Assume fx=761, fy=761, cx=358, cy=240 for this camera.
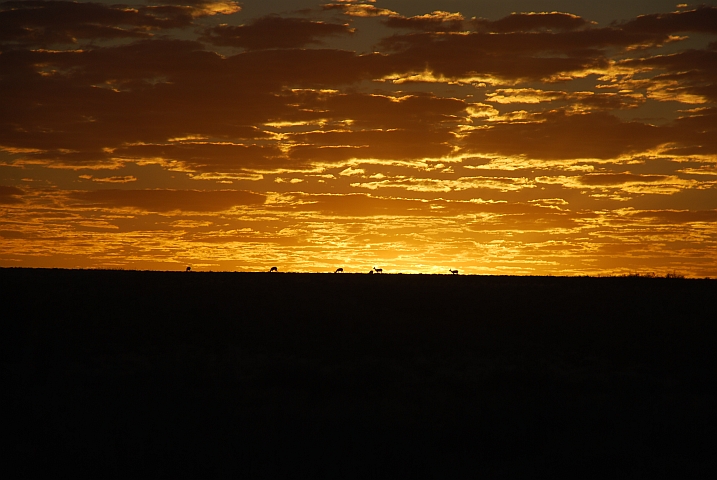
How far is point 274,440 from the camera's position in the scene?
47.2ft

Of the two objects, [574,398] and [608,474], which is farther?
[574,398]

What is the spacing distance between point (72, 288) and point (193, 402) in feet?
99.8

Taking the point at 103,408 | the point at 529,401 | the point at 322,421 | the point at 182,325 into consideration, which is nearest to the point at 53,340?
the point at 182,325

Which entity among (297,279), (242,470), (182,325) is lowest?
(242,470)

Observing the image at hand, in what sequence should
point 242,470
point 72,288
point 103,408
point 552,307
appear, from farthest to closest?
point 72,288, point 552,307, point 103,408, point 242,470

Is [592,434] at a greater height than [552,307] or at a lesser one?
lesser

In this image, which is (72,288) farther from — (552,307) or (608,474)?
(608,474)

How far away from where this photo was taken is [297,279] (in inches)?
2142

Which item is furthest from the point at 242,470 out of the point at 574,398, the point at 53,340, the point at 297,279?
the point at 297,279

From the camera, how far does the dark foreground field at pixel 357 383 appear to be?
13461mm

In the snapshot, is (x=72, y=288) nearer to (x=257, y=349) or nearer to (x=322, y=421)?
(x=257, y=349)

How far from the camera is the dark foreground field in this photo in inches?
530

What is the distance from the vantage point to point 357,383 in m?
21.3

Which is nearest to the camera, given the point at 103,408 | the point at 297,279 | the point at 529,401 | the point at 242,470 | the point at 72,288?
the point at 242,470
